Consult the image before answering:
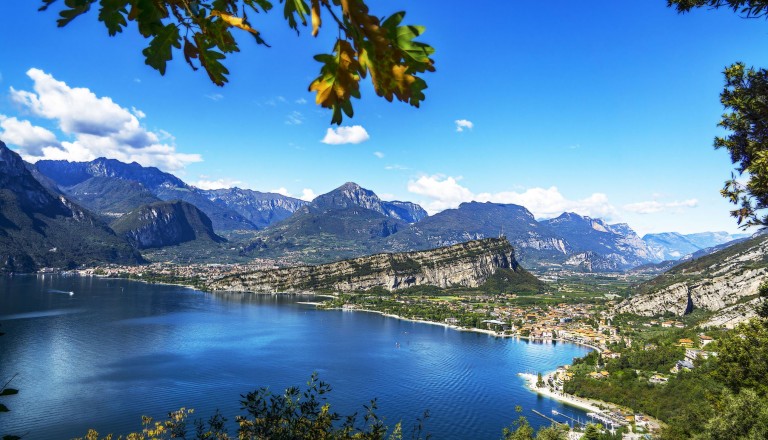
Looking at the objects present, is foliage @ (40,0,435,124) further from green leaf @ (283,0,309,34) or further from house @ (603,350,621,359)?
house @ (603,350,621,359)

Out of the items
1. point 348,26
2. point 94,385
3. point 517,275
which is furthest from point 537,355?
point 517,275

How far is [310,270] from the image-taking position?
152 metres

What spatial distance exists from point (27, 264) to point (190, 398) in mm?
146652

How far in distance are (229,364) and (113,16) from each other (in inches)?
2203

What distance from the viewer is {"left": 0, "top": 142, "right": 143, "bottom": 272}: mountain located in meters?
150

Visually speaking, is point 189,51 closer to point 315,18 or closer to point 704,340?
point 315,18

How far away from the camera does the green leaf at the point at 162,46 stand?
1.40 metres

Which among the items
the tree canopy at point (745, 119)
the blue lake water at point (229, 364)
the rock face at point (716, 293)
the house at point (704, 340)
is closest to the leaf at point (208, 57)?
the tree canopy at point (745, 119)

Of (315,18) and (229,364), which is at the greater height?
(315,18)

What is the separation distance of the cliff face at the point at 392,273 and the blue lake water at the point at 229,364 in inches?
1932

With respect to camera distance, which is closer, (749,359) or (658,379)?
(749,359)

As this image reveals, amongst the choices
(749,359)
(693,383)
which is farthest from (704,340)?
(749,359)

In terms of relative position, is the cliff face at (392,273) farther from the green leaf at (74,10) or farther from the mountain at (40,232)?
the green leaf at (74,10)

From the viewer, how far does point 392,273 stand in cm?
14325
